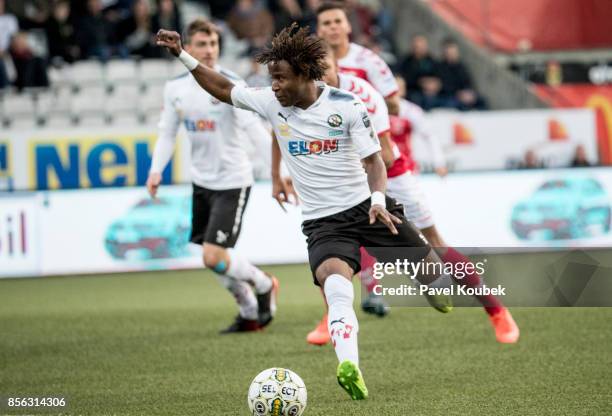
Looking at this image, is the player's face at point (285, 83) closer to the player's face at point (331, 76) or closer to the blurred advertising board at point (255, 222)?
the player's face at point (331, 76)

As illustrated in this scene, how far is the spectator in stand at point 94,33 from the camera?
18.3m

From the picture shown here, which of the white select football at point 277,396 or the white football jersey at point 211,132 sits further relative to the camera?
the white football jersey at point 211,132

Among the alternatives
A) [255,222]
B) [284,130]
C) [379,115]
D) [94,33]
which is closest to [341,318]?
[284,130]

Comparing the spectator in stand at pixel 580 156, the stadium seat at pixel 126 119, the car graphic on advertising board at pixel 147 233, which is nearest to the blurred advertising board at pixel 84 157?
the stadium seat at pixel 126 119

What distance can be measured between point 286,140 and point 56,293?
6989 mm

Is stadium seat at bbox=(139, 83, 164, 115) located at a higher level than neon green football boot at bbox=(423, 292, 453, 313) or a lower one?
lower

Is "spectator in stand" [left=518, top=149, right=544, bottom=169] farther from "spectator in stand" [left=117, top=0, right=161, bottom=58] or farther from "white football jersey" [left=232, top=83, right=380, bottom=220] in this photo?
"white football jersey" [left=232, top=83, right=380, bottom=220]

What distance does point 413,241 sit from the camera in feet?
22.9

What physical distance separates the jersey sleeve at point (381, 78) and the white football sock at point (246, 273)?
1.85 meters

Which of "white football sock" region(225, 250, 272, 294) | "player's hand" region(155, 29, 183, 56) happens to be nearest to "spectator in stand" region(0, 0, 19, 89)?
"white football sock" region(225, 250, 272, 294)

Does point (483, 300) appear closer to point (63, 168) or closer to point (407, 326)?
point (407, 326)

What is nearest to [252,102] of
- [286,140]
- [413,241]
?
[286,140]

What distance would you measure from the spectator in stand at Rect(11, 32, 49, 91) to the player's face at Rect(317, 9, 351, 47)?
972 cm

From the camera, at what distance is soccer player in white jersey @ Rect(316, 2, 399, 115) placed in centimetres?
889
